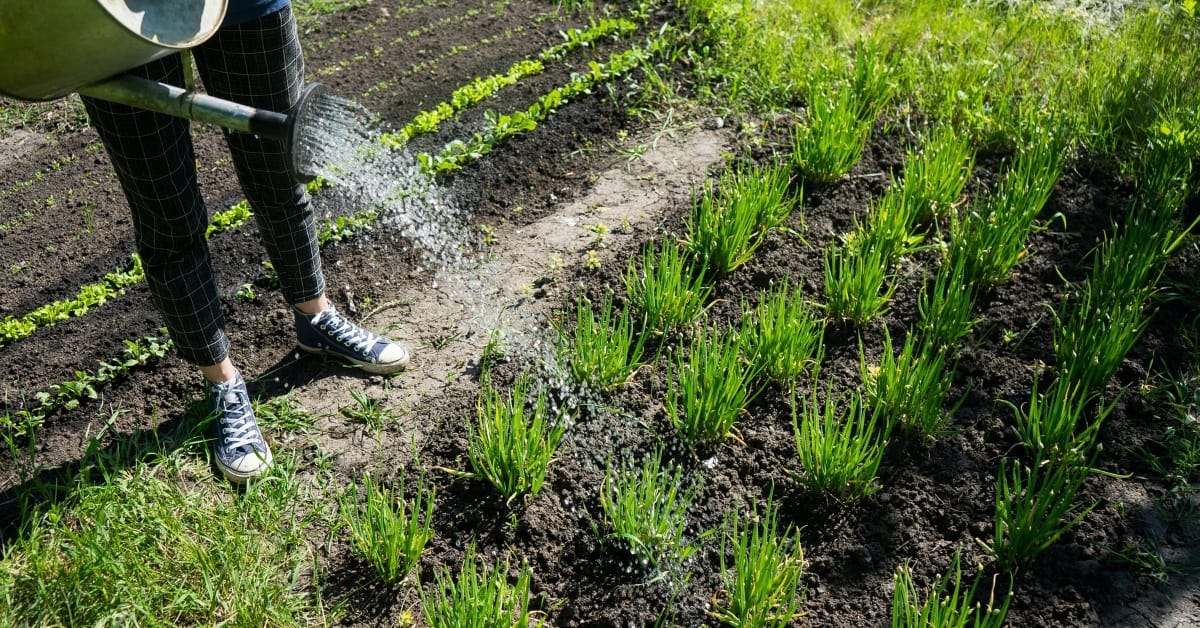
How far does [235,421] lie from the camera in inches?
97.7

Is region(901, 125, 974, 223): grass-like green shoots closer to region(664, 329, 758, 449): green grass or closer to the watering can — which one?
region(664, 329, 758, 449): green grass

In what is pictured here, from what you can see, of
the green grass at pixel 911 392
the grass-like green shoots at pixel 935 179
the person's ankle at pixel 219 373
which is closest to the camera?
the green grass at pixel 911 392

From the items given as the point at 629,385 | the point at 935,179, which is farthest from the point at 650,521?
the point at 935,179

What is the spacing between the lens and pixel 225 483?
2.43m

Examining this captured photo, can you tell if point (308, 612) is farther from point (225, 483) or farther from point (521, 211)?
point (521, 211)

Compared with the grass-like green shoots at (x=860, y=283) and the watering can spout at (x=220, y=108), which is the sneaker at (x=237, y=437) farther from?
the grass-like green shoots at (x=860, y=283)

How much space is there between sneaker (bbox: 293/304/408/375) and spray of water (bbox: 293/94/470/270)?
0.51m

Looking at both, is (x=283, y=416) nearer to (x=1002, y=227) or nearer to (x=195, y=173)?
(x=195, y=173)

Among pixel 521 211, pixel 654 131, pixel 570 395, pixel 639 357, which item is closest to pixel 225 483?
pixel 570 395

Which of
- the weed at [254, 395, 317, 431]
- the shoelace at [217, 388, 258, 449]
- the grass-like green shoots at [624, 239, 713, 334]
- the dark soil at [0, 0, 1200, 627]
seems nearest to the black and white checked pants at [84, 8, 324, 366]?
the shoelace at [217, 388, 258, 449]

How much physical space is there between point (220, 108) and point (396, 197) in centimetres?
183

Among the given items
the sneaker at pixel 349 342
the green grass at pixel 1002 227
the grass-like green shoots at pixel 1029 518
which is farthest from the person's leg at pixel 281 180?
the green grass at pixel 1002 227

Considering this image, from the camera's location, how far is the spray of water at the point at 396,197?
10.8 ft

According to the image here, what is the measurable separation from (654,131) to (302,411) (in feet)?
6.28
